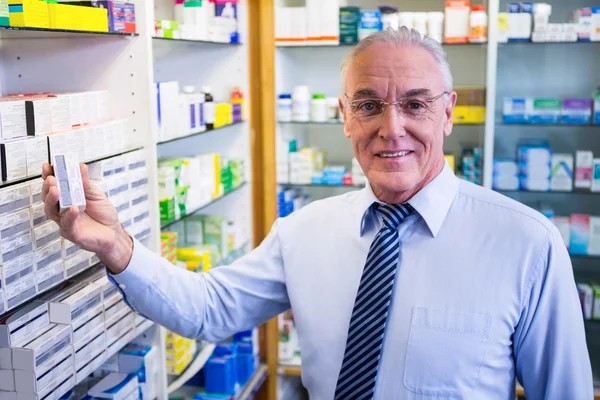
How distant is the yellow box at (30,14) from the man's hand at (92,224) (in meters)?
0.44

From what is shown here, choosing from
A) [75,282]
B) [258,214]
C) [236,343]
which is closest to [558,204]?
[258,214]

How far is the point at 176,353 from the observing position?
3191 mm

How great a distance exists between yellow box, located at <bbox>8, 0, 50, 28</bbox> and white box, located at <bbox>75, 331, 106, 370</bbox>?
0.99m

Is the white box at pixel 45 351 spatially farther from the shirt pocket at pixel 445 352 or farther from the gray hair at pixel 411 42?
the gray hair at pixel 411 42

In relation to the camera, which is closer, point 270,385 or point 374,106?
point 374,106

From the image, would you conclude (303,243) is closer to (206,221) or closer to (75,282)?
(75,282)

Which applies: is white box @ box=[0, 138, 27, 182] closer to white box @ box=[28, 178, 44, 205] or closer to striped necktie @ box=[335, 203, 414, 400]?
white box @ box=[28, 178, 44, 205]

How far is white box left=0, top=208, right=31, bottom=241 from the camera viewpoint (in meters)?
1.86

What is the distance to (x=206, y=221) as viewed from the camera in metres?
3.81

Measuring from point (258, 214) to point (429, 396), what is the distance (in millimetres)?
2608

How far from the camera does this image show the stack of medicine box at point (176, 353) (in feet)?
10.3

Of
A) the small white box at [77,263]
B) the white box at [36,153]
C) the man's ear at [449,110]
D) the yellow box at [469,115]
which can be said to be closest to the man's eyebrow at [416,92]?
the man's ear at [449,110]

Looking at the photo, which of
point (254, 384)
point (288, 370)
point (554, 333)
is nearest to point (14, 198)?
point (554, 333)

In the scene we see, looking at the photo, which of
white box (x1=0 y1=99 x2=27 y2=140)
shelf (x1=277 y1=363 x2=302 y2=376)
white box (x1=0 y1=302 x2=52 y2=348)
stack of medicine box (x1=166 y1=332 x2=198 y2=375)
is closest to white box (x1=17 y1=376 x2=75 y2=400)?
white box (x1=0 y1=302 x2=52 y2=348)
